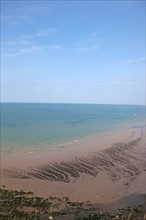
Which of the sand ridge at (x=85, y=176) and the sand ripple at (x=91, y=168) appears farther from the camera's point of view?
the sand ripple at (x=91, y=168)

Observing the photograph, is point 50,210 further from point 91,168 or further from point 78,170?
point 91,168

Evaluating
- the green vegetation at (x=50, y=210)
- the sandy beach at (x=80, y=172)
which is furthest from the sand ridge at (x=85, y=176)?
the green vegetation at (x=50, y=210)

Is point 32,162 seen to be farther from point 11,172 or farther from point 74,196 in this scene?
point 74,196

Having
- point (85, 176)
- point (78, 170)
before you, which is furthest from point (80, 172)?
point (85, 176)

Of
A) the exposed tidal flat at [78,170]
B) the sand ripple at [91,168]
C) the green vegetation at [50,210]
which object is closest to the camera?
the green vegetation at [50,210]

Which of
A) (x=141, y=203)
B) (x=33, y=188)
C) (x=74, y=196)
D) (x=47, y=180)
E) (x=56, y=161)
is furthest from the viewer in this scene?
(x=56, y=161)

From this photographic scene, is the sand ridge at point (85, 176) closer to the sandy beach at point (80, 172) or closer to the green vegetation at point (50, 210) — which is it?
the sandy beach at point (80, 172)

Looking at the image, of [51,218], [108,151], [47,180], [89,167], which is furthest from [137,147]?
[51,218]

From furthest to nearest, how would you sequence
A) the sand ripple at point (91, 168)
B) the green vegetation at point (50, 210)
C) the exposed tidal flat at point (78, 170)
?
1. the sand ripple at point (91, 168)
2. the exposed tidal flat at point (78, 170)
3. the green vegetation at point (50, 210)
